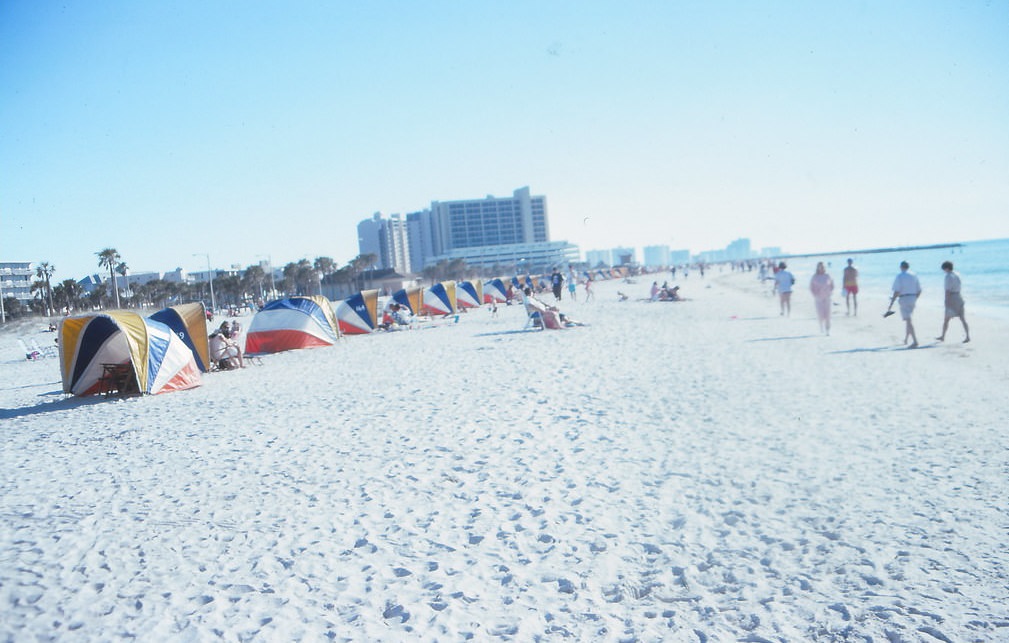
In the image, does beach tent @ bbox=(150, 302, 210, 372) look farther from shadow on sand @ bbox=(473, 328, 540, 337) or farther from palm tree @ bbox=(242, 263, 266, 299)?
palm tree @ bbox=(242, 263, 266, 299)

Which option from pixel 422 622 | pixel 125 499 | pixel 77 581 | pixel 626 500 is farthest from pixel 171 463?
pixel 626 500

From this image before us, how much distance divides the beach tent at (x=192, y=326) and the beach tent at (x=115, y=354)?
152 cm

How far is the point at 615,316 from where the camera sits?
787 inches

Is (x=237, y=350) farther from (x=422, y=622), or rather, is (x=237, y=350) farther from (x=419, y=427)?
(x=422, y=622)

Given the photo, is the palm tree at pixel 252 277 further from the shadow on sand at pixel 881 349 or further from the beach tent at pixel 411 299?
the shadow on sand at pixel 881 349

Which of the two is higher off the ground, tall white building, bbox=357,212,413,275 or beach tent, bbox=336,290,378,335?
tall white building, bbox=357,212,413,275

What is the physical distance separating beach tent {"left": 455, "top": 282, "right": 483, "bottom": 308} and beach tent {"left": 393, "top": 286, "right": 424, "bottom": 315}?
2.24 m

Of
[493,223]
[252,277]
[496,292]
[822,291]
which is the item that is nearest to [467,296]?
[496,292]

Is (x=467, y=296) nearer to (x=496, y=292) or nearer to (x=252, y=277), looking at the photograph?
(x=496, y=292)

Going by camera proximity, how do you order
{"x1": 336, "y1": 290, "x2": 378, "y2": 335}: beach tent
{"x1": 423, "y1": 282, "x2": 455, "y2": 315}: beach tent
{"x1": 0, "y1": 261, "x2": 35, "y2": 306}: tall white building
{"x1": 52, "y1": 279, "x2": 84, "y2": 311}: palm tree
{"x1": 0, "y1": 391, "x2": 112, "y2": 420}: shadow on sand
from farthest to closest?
1. {"x1": 0, "y1": 261, "x2": 35, "y2": 306}: tall white building
2. {"x1": 52, "y1": 279, "x2": 84, "y2": 311}: palm tree
3. {"x1": 423, "y1": 282, "x2": 455, "y2": 315}: beach tent
4. {"x1": 336, "y1": 290, "x2": 378, "y2": 335}: beach tent
5. {"x1": 0, "y1": 391, "x2": 112, "y2": 420}: shadow on sand

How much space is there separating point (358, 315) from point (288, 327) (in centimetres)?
417

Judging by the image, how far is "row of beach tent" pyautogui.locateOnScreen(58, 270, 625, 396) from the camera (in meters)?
10.2

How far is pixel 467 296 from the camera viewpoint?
29344 mm

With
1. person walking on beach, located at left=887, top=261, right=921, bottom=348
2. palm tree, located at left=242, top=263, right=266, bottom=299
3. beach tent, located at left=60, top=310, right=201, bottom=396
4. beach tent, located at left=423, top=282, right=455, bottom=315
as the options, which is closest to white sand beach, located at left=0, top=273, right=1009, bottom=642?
beach tent, located at left=60, top=310, right=201, bottom=396
